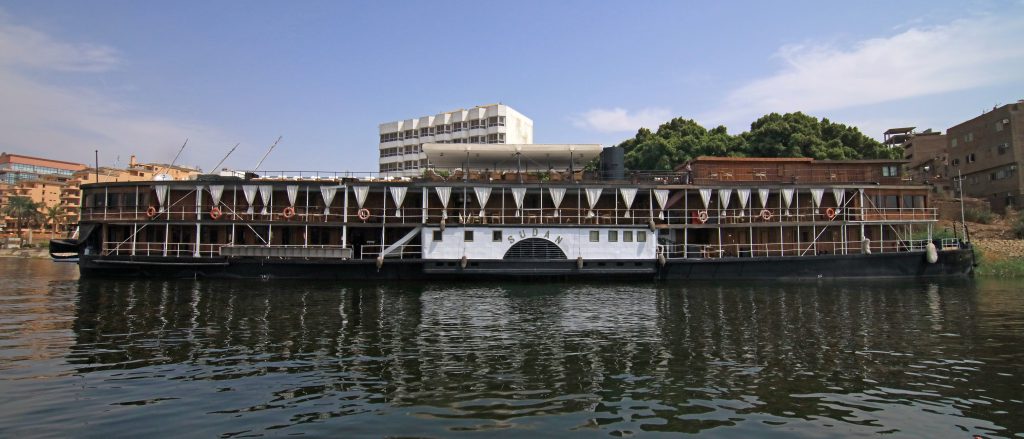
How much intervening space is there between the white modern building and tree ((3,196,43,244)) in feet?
208

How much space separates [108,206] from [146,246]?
3.49 metres

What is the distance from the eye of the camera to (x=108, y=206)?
34.4 m

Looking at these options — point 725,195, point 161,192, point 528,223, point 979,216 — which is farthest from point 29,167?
point 979,216

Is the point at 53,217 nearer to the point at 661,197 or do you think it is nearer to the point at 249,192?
the point at 249,192

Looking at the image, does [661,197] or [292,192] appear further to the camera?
[661,197]

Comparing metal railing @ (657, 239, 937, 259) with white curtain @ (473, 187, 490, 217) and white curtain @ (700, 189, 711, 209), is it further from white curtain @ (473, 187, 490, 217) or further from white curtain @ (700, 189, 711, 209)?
white curtain @ (473, 187, 490, 217)

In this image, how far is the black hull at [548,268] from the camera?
31.6 meters

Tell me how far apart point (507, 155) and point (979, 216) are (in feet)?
136

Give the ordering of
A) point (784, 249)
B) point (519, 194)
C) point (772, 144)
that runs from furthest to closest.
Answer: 1. point (772, 144)
2. point (784, 249)
3. point (519, 194)

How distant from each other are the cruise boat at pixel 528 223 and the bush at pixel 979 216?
18.8m

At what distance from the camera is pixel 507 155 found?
36031 mm

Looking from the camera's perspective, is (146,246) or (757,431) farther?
(146,246)

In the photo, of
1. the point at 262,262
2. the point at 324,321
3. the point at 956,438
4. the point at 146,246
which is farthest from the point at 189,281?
the point at 956,438

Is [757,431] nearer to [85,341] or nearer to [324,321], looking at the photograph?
[324,321]
